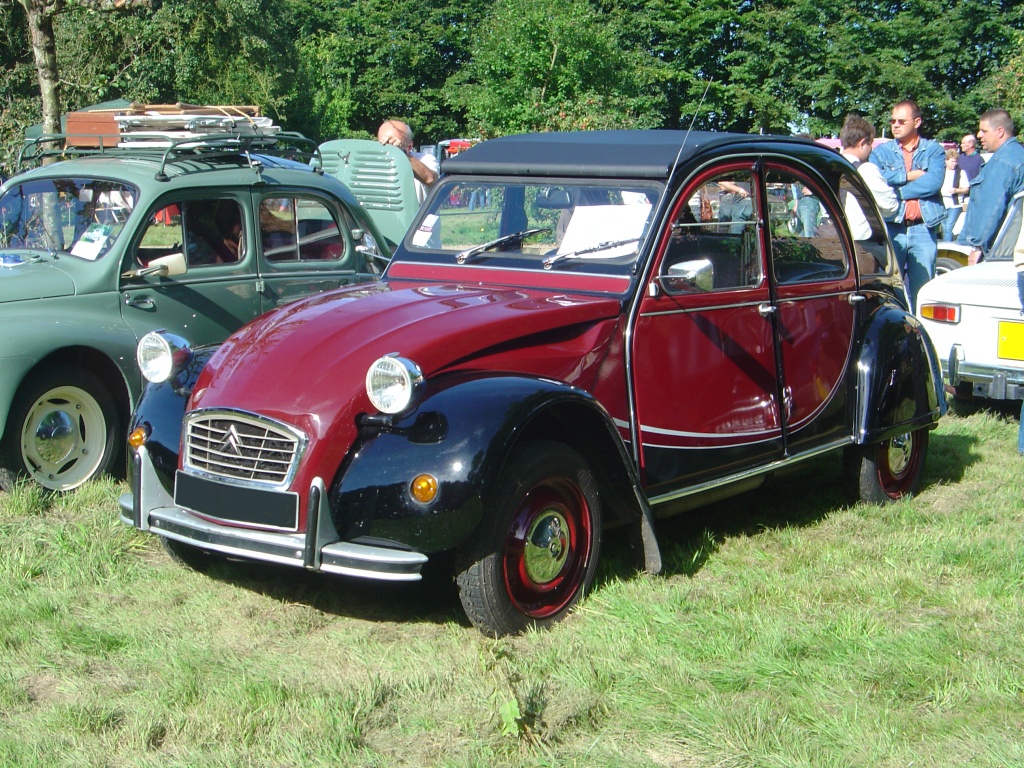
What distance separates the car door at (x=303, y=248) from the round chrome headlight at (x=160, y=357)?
219 centimetres

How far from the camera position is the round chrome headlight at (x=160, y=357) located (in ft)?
15.1

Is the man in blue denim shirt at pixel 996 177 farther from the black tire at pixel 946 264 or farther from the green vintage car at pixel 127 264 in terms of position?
the green vintage car at pixel 127 264

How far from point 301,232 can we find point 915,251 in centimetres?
534

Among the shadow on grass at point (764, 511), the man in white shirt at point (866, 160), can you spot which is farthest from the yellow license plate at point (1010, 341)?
the man in white shirt at point (866, 160)

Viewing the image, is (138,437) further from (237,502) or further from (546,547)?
(546,547)

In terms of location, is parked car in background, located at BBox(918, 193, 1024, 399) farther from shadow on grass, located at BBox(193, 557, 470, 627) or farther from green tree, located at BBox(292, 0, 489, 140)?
green tree, located at BBox(292, 0, 489, 140)

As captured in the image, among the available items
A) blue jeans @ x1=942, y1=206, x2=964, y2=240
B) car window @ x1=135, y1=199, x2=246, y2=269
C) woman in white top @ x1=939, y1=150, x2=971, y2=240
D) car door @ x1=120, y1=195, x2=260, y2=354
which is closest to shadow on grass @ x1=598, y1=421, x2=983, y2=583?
car door @ x1=120, y1=195, x2=260, y2=354

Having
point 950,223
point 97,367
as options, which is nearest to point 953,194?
point 950,223

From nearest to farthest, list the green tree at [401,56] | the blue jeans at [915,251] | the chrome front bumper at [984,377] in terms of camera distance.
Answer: the chrome front bumper at [984,377] < the blue jeans at [915,251] < the green tree at [401,56]

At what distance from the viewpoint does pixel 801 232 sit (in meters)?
5.57

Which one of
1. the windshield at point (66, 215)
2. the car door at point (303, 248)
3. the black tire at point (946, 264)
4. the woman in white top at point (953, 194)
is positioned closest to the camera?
the windshield at point (66, 215)

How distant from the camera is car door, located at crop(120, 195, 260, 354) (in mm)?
6348

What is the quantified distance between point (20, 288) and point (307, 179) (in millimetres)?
1970

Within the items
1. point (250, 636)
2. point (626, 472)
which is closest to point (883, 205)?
point (626, 472)
